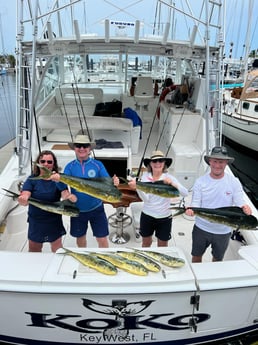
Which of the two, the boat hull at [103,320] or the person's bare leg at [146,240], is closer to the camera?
the boat hull at [103,320]

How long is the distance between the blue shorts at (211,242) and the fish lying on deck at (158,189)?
0.57m

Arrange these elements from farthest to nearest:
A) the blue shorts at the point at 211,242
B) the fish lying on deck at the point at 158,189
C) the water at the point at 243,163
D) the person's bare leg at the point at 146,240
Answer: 1. the water at the point at 243,163
2. the person's bare leg at the point at 146,240
3. the blue shorts at the point at 211,242
4. the fish lying on deck at the point at 158,189

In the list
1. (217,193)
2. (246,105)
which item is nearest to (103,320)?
(217,193)

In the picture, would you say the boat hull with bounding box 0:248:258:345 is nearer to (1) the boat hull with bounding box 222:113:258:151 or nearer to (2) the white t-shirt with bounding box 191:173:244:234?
(2) the white t-shirt with bounding box 191:173:244:234

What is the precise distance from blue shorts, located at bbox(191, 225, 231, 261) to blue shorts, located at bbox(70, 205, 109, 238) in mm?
925

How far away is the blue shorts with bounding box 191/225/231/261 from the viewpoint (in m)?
2.80

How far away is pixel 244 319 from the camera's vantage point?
8.28ft

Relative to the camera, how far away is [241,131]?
1303 cm

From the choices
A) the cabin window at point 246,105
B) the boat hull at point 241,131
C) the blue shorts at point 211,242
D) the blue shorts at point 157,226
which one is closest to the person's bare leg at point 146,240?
the blue shorts at point 157,226

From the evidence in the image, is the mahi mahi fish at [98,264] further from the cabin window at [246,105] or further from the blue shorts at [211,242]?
the cabin window at [246,105]

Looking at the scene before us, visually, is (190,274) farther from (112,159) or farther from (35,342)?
(112,159)

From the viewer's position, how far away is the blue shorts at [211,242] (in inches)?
110

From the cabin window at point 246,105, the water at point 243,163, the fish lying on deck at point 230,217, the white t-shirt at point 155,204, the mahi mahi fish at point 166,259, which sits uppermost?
the fish lying on deck at point 230,217

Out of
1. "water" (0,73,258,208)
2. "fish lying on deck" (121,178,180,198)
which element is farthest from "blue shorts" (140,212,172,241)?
"water" (0,73,258,208)
